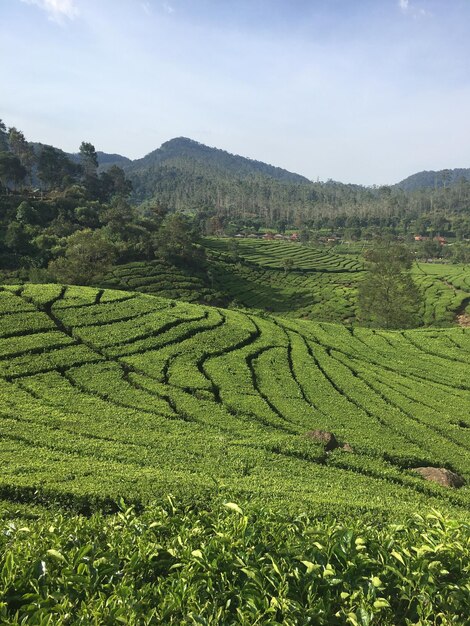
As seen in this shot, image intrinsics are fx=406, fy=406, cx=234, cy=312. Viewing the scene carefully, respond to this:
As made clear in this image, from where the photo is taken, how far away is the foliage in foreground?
449 cm

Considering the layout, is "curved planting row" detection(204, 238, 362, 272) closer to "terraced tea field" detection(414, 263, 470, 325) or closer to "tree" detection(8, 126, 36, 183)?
"terraced tea field" detection(414, 263, 470, 325)

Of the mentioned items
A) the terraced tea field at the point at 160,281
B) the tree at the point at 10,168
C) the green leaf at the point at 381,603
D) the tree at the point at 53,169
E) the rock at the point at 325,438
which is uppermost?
the tree at the point at 53,169

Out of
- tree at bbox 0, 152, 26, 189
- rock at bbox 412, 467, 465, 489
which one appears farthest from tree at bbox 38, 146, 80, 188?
rock at bbox 412, 467, 465, 489

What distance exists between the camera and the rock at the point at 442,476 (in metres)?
15.8

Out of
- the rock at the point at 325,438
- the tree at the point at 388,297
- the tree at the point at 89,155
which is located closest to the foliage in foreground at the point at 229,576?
the rock at the point at 325,438

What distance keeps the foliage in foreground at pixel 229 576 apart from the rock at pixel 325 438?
37.8 feet

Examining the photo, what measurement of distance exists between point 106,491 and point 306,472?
734 centimetres

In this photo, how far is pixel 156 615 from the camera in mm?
4500

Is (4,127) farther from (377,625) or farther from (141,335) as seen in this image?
(377,625)

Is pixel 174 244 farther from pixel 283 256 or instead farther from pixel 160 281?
pixel 283 256

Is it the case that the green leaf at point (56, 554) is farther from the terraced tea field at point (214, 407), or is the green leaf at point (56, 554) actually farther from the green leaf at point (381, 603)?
the terraced tea field at point (214, 407)

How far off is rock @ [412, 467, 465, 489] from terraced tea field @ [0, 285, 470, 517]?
0.40 m

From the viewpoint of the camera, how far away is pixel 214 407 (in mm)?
20359

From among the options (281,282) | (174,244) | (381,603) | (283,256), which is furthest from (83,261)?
(283,256)
